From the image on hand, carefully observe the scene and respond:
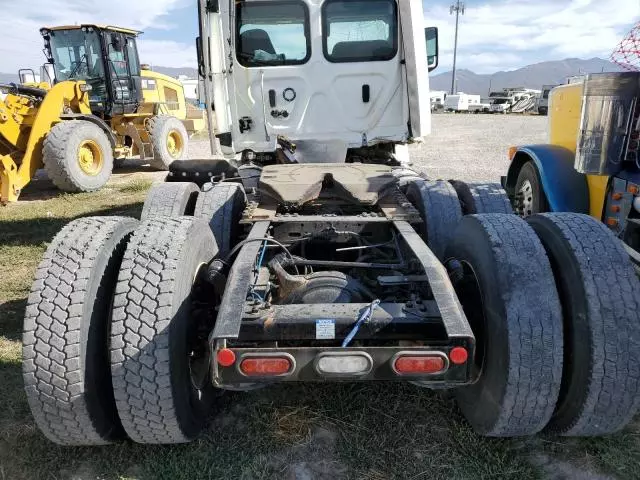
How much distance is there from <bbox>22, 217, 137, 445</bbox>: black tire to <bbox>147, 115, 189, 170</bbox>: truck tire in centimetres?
931

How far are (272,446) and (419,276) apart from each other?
1180mm

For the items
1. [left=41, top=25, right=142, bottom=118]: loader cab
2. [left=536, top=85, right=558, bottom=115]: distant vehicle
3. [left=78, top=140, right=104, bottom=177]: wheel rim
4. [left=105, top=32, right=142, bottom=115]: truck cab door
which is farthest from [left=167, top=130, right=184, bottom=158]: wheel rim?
[left=536, top=85, right=558, bottom=115]: distant vehicle

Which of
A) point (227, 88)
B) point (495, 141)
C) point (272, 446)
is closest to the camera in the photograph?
point (272, 446)

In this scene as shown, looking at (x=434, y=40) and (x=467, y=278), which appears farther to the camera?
(x=434, y=40)

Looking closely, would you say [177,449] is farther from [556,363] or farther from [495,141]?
[495,141]

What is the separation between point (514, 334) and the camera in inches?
87.0

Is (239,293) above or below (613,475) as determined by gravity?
above

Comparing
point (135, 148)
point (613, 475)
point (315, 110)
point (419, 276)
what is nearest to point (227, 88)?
point (315, 110)

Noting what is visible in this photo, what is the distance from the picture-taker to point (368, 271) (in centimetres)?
319

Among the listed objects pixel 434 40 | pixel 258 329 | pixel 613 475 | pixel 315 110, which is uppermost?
pixel 434 40

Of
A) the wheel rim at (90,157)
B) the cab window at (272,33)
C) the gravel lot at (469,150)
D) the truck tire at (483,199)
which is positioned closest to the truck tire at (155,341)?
the truck tire at (483,199)

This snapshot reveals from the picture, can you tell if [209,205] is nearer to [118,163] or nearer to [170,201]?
[170,201]

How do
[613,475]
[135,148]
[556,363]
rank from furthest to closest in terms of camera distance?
[135,148], [613,475], [556,363]

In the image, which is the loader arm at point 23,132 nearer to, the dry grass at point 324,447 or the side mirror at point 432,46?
the dry grass at point 324,447
